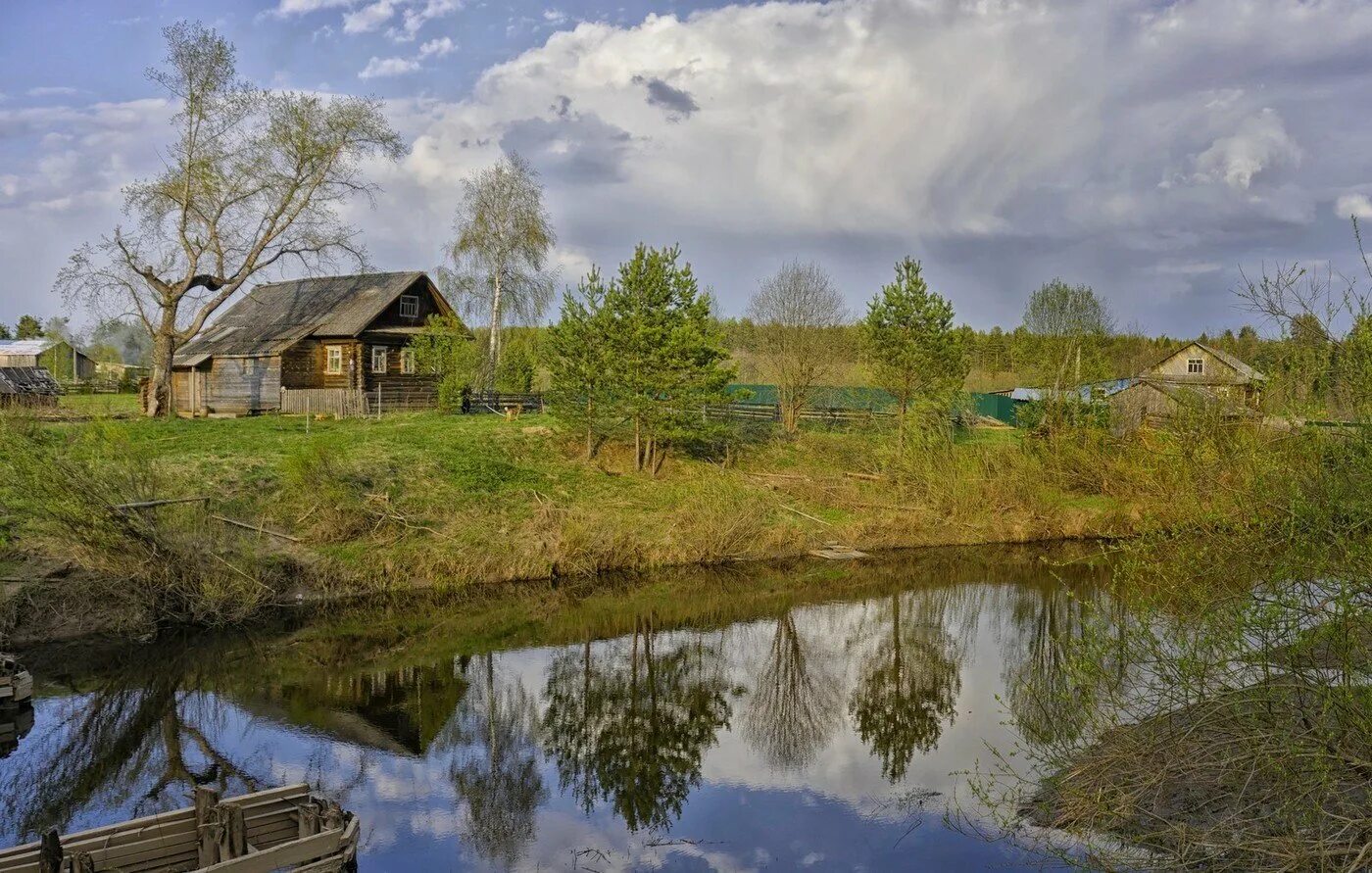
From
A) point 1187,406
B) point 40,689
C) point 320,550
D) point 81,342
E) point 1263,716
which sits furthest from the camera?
point 81,342

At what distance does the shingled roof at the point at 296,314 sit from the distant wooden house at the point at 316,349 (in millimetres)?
58

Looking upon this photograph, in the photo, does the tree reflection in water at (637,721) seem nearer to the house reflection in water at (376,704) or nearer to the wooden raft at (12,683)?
the house reflection in water at (376,704)

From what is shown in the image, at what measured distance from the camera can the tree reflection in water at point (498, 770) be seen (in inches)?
425

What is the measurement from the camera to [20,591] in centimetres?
1691

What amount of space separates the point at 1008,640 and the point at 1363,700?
11444mm

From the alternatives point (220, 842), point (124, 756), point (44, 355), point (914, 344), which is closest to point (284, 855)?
point (220, 842)

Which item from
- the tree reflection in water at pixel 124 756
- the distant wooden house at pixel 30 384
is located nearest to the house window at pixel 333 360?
the distant wooden house at pixel 30 384

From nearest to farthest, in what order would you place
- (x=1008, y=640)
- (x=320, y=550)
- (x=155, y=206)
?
(x=1008, y=640), (x=320, y=550), (x=155, y=206)

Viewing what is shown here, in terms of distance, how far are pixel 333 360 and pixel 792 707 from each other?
28444mm

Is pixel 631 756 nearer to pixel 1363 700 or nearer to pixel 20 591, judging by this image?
pixel 1363 700

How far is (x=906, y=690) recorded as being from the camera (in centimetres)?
1595

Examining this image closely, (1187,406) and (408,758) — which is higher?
(1187,406)

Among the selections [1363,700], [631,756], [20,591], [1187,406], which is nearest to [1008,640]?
[1187,406]

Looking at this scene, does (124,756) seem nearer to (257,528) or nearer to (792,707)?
(257,528)
